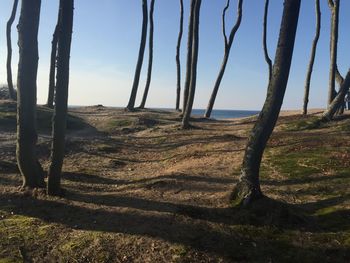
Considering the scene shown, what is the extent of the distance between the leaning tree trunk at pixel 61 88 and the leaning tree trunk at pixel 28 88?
847 millimetres

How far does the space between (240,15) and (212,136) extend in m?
15.9

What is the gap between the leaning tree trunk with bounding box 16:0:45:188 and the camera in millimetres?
11242

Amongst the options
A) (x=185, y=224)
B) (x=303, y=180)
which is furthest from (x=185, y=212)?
(x=303, y=180)

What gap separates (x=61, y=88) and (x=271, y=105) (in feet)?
15.7

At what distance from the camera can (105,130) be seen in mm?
28859

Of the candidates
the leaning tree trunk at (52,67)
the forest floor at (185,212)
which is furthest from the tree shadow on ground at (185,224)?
the leaning tree trunk at (52,67)

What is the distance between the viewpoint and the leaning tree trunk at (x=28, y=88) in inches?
443

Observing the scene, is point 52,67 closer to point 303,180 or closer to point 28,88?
point 28,88

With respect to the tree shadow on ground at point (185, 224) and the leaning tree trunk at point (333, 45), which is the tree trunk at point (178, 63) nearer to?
the leaning tree trunk at point (333, 45)

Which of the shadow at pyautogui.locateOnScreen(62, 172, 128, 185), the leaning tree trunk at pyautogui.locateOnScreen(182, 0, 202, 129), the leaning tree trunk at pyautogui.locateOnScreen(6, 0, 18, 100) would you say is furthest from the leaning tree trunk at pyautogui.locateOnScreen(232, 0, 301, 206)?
the leaning tree trunk at pyautogui.locateOnScreen(6, 0, 18, 100)

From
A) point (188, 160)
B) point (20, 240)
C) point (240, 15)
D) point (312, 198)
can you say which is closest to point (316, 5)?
point (240, 15)

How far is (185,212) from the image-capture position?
9.88 metres

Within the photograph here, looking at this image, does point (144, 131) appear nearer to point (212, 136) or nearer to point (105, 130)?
point (105, 130)

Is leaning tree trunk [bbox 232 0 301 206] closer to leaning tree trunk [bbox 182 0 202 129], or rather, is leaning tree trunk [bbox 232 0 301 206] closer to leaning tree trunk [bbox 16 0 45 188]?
leaning tree trunk [bbox 16 0 45 188]
